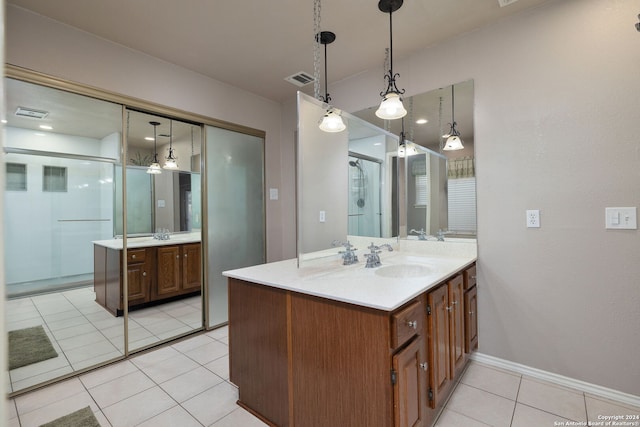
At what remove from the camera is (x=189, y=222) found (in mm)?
3090

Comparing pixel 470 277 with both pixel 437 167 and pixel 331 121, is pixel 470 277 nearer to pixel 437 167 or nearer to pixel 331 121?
pixel 437 167

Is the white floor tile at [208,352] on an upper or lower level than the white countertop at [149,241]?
lower

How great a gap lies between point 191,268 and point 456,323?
2.63 m

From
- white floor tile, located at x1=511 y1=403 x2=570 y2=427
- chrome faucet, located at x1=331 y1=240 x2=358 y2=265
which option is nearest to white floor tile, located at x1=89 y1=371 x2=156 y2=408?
chrome faucet, located at x1=331 y1=240 x2=358 y2=265

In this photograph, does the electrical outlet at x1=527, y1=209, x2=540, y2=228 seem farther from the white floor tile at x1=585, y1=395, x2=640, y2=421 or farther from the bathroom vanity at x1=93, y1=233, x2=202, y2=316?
the bathroom vanity at x1=93, y1=233, x2=202, y2=316

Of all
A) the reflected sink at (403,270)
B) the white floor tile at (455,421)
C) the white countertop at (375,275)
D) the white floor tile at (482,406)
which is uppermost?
the white countertop at (375,275)

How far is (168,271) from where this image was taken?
314cm

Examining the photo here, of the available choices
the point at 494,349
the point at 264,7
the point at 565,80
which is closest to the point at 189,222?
the point at 264,7

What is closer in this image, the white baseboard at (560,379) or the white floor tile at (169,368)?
the white baseboard at (560,379)

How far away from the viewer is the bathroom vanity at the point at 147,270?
246 cm

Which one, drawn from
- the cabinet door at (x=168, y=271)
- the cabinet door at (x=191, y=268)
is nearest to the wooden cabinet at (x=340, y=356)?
the cabinet door at (x=191, y=268)

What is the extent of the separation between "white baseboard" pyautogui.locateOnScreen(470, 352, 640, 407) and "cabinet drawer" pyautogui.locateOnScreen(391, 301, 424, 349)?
128 centimetres

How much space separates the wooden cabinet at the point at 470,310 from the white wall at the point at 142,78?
82.2 inches

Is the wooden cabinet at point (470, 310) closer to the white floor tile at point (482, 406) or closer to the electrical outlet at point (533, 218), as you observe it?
the white floor tile at point (482, 406)
